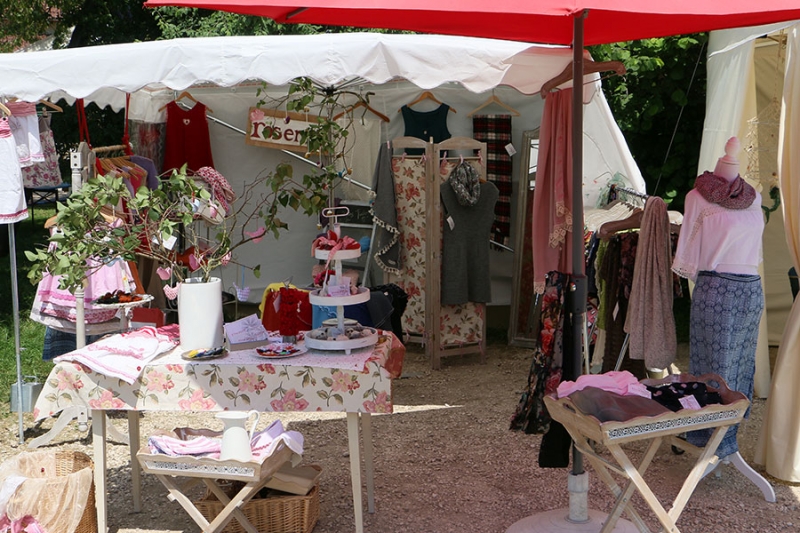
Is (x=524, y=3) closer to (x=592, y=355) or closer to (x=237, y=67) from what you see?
(x=237, y=67)

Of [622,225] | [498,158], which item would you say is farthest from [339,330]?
[498,158]

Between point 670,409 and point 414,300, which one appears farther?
point 414,300

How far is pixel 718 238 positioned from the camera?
4.25 metres

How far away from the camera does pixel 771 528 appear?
4.03 metres

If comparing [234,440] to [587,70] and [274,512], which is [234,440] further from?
[587,70]

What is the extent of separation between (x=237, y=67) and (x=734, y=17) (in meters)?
2.70

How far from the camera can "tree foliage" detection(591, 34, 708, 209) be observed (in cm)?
752

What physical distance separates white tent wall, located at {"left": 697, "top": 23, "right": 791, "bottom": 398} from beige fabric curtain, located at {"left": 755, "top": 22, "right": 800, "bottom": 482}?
1.09 feet

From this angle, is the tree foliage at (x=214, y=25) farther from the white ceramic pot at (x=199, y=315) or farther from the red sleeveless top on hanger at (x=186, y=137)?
the white ceramic pot at (x=199, y=315)

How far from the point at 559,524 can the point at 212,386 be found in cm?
158

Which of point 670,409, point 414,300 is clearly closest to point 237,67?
point 414,300

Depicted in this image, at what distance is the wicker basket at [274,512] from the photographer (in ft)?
12.3

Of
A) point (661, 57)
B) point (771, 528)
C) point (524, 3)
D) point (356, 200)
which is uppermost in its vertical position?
point (661, 57)

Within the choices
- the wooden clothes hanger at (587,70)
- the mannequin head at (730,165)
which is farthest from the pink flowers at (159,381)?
the mannequin head at (730,165)
